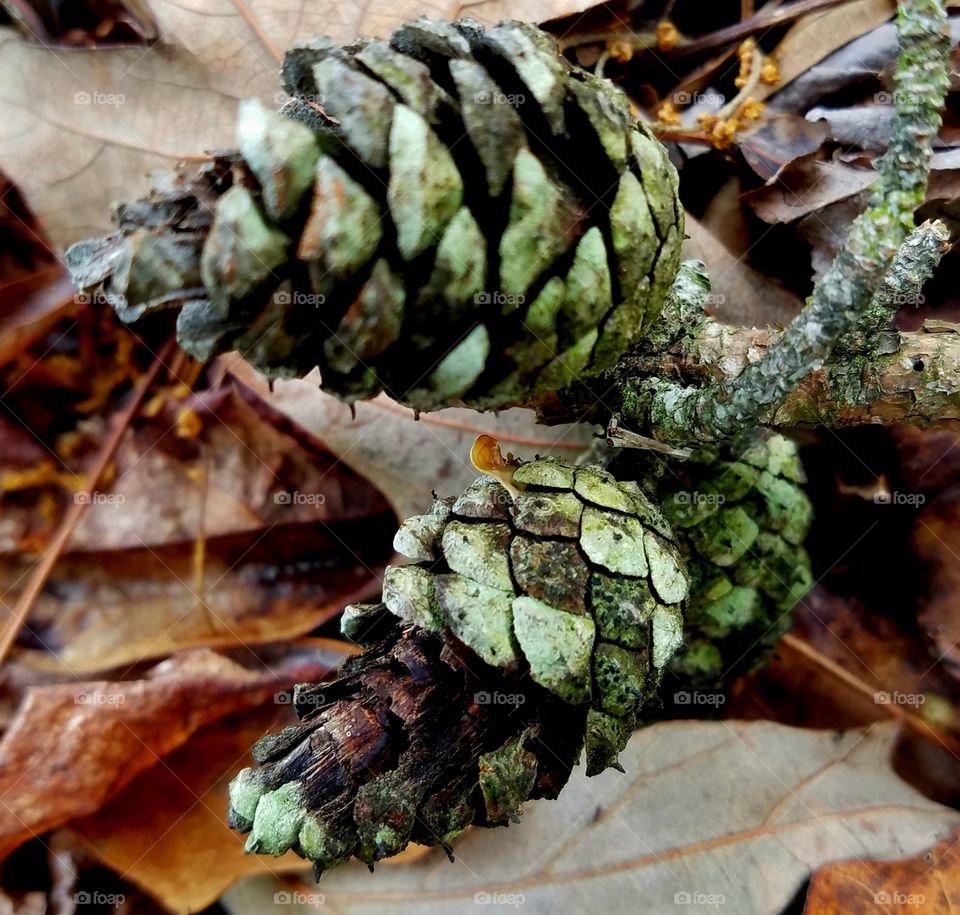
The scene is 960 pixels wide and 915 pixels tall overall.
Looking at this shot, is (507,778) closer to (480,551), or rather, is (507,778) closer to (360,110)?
(480,551)

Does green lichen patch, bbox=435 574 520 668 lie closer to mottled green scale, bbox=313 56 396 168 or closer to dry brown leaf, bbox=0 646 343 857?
mottled green scale, bbox=313 56 396 168

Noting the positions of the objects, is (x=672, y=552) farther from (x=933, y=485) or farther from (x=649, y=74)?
(x=649, y=74)

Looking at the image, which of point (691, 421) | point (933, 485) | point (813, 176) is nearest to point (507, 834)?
point (691, 421)

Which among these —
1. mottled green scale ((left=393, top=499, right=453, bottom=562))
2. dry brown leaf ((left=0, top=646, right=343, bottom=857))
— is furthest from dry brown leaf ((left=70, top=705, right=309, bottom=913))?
mottled green scale ((left=393, top=499, right=453, bottom=562))

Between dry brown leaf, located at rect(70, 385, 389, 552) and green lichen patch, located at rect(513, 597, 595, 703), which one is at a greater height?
green lichen patch, located at rect(513, 597, 595, 703)

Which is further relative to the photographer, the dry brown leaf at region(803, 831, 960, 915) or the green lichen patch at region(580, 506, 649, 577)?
the dry brown leaf at region(803, 831, 960, 915)

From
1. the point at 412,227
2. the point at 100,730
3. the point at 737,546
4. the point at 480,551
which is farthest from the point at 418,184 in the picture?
the point at 100,730

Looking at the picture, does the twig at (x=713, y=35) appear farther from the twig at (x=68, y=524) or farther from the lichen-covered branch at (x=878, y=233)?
the twig at (x=68, y=524)
